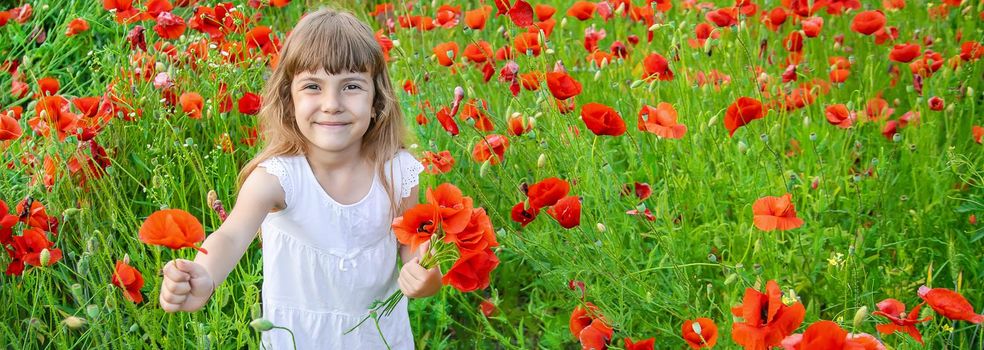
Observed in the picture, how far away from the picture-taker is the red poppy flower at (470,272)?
5.36 ft

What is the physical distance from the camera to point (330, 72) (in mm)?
1873

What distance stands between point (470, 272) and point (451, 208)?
4.5 inches

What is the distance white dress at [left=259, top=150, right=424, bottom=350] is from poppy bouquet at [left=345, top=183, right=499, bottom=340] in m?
0.31

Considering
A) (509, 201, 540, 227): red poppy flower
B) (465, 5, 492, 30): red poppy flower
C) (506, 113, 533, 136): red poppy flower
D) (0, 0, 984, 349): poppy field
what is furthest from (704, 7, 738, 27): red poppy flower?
(509, 201, 540, 227): red poppy flower

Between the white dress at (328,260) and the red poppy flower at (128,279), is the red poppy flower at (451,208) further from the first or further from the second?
the red poppy flower at (128,279)

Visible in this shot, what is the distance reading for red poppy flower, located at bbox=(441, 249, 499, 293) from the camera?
1635 millimetres

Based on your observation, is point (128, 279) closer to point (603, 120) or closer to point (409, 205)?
point (409, 205)

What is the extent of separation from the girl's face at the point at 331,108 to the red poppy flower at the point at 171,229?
0.45 meters

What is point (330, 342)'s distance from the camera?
204cm

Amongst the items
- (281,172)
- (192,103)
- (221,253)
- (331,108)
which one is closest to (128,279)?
(221,253)

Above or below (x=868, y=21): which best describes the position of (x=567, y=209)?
above

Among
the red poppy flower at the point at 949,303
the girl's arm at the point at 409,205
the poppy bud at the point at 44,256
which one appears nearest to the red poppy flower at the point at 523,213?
the girl's arm at the point at 409,205

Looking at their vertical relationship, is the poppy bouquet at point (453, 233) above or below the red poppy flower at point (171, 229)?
below

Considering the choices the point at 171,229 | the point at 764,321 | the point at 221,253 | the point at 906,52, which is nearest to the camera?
the point at 171,229
